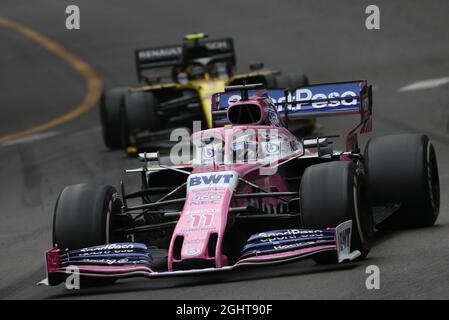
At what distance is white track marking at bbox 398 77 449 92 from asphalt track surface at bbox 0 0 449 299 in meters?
0.36

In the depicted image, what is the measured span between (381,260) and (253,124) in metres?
2.26

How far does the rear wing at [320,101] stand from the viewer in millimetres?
12984

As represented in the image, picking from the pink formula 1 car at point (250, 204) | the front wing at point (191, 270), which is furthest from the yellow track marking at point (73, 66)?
the front wing at point (191, 270)

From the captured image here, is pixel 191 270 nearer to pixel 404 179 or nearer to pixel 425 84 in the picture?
pixel 404 179

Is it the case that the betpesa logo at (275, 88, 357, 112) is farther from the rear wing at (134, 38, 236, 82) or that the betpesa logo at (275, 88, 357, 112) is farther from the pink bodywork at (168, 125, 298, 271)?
the rear wing at (134, 38, 236, 82)

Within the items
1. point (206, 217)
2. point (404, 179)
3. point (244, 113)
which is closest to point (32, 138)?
point (244, 113)

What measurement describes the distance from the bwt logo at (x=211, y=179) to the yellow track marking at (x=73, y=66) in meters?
13.8

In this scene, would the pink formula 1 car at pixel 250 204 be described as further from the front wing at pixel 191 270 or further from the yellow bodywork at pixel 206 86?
the yellow bodywork at pixel 206 86

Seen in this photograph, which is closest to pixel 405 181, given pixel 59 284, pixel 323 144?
pixel 323 144

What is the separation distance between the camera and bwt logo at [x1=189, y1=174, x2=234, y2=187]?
1042 centimetres

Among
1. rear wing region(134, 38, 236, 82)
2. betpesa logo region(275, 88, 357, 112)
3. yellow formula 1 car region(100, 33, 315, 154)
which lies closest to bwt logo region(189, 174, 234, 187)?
betpesa logo region(275, 88, 357, 112)

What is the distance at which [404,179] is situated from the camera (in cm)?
1170

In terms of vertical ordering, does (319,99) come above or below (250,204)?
above

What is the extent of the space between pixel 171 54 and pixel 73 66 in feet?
36.1
